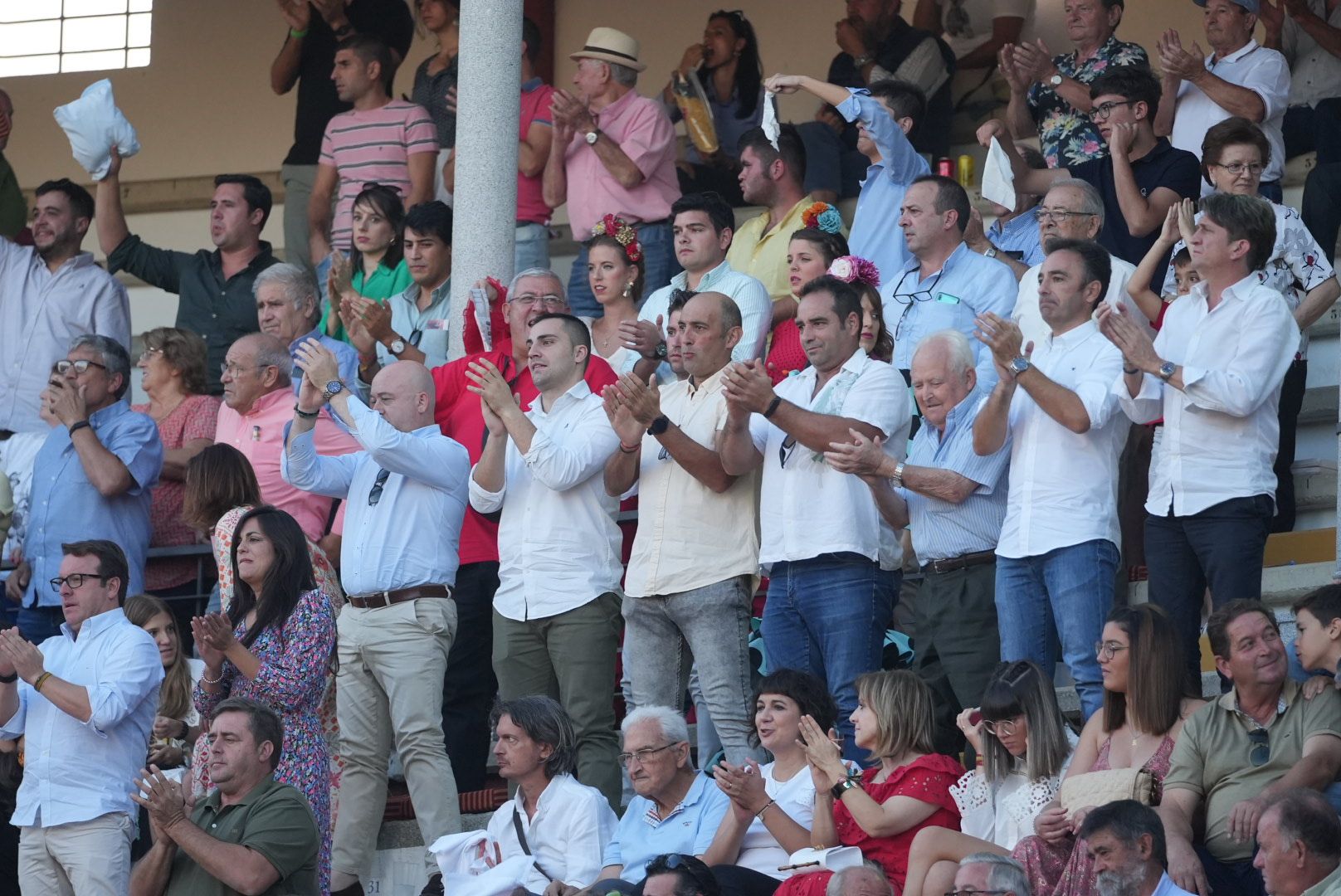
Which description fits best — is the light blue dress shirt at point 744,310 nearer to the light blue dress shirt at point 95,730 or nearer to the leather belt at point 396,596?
the leather belt at point 396,596

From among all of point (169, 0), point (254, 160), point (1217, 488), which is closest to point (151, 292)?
point (254, 160)

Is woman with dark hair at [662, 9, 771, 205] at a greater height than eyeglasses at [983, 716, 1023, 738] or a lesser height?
greater

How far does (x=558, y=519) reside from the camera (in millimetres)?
7543

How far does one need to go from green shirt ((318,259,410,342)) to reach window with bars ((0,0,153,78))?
16.4 ft

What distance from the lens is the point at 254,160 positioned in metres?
14.0

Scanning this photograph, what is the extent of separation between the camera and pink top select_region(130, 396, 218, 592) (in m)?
9.05

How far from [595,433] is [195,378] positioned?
8.55ft

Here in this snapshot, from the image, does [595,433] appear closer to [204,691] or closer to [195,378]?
[204,691]

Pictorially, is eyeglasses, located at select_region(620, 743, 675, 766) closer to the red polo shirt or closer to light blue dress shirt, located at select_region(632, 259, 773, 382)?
the red polo shirt

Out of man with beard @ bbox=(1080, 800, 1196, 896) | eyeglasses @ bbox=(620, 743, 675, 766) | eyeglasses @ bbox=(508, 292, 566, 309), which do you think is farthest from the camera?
eyeglasses @ bbox=(508, 292, 566, 309)

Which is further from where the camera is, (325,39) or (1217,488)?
(325,39)

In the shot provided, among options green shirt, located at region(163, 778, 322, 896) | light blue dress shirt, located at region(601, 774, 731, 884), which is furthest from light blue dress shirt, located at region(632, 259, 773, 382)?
green shirt, located at region(163, 778, 322, 896)

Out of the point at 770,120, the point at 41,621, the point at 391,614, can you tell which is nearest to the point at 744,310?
the point at 770,120

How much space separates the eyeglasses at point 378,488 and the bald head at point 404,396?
0.17 metres
